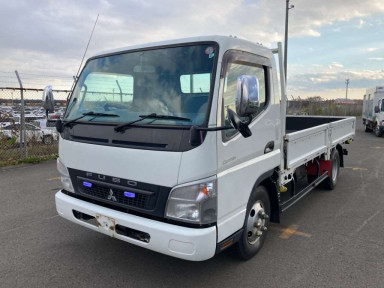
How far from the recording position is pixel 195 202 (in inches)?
101

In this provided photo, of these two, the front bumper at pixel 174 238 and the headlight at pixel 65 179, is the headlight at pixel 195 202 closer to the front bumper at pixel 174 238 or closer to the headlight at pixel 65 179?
the front bumper at pixel 174 238

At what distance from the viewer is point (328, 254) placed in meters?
3.62

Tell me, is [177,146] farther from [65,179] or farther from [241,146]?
[65,179]

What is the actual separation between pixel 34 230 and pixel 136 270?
1.84 m

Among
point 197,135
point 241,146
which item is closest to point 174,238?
point 197,135

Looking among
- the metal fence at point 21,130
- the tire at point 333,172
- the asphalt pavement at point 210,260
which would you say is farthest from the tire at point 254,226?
the metal fence at point 21,130

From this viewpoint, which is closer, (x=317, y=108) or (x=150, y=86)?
(x=150, y=86)

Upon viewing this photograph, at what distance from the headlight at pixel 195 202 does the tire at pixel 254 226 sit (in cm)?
70

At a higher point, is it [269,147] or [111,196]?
[269,147]

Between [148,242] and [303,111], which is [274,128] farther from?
[303,111]

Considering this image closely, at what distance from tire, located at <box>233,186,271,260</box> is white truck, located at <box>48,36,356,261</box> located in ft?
0.04

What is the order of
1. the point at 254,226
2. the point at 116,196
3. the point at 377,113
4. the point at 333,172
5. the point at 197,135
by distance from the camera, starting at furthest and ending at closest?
the point at 377,113
the point at 333,172
the point at 254,226
the point at 116,196
the point at 197,135

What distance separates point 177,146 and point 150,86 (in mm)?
770

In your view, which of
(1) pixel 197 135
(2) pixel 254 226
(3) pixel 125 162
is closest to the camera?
(1) pixel 197 135
